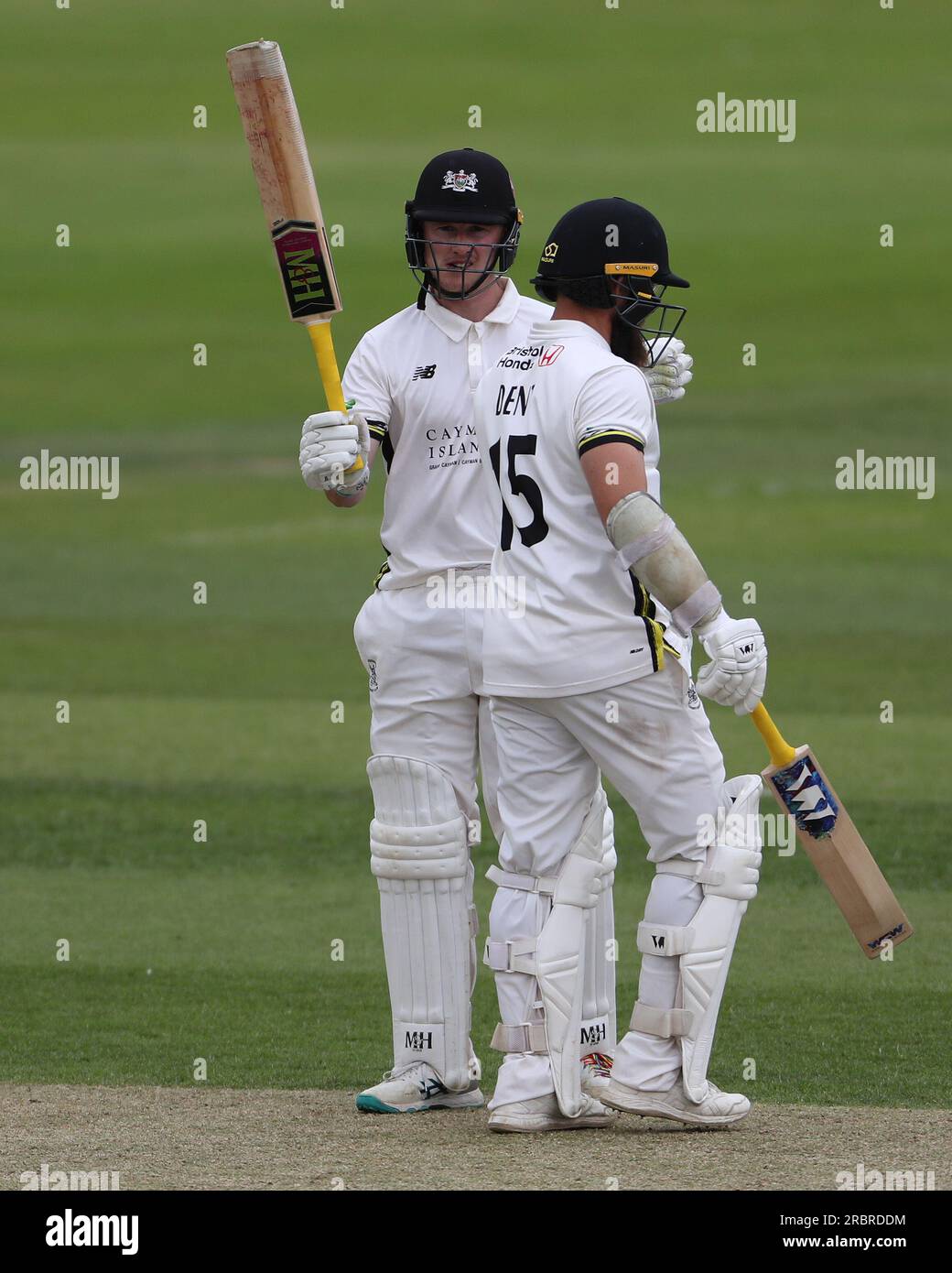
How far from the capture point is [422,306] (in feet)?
17.2

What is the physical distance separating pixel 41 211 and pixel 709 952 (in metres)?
31.1

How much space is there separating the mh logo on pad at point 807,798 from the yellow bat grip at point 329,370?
3.84 ft

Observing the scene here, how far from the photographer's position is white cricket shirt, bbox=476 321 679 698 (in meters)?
4.49

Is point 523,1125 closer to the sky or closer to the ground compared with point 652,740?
closer to the ground

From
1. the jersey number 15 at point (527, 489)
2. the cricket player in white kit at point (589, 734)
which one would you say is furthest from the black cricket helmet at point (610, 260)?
the jersey number 15 at point (527, 489)

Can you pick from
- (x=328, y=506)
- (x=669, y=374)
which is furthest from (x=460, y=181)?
(x=328, y=506)

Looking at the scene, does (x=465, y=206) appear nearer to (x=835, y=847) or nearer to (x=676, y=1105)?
(x=835, y=847)

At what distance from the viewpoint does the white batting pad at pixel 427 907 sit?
16.4ft

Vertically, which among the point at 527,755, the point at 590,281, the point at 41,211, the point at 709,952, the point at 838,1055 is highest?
the point at 41,211

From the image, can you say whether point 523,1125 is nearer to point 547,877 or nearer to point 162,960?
point 547,877

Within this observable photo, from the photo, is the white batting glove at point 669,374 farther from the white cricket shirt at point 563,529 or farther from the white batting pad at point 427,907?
the white batting pad at point 427,907

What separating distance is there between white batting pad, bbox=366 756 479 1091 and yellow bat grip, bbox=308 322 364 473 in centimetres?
76
